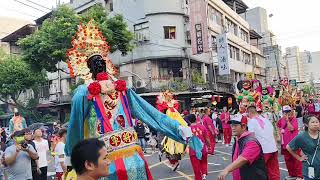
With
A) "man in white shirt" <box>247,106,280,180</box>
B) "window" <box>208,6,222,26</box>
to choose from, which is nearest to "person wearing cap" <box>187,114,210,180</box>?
"man in white shirt" <box>247,106,280,180</box>

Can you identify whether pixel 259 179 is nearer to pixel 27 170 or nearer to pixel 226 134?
pixel 27 170

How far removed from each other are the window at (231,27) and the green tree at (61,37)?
15.7 m

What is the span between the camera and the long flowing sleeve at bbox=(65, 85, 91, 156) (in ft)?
16.1

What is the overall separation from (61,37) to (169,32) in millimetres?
8639

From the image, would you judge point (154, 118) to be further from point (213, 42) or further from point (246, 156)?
point (213, 42)

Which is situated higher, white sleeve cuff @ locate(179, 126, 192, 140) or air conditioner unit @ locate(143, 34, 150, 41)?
air conditioner unit @ locate(143, 34, 150, 41)

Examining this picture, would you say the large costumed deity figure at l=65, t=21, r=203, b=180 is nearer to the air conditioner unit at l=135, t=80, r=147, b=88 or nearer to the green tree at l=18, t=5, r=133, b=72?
the green tree at l=18, t=5, r=133, b=72

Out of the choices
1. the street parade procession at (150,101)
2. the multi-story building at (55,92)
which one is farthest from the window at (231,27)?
the multi-story building at (55,92)

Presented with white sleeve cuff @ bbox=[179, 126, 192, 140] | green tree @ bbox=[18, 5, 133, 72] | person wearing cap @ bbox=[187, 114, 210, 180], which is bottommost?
person wearing cap @ bbox=[187, 114, 210, 180]

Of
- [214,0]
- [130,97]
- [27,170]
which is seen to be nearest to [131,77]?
[214,0]

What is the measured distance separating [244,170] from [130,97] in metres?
1.65

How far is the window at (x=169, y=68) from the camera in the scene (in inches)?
1256

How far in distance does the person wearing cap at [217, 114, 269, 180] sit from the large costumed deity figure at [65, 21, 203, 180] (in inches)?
22.1

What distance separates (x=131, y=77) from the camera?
104ft
